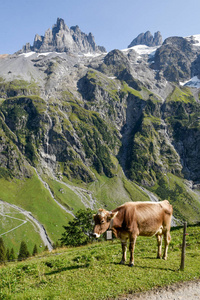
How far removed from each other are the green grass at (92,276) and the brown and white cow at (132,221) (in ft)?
4.80

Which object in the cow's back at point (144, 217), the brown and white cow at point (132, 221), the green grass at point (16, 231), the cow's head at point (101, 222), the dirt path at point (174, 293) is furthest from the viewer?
the green grass at point (16, 231)

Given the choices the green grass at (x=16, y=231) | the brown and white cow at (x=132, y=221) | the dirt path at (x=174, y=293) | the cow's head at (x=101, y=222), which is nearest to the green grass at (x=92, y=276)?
the dirt path at (x=174, y=293)

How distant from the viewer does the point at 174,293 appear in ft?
36.4

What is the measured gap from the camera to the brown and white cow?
487 inches

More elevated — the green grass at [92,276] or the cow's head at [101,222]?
the cow's head at [101,222]

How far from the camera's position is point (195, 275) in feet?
41.1

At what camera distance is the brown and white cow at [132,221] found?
12.4 m

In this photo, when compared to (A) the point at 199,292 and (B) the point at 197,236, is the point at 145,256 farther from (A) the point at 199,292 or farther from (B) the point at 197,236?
(B) the point at 197,236

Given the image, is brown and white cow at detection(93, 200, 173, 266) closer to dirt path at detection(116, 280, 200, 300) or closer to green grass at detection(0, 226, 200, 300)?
green grass at detection(0, 226, 200, 300)

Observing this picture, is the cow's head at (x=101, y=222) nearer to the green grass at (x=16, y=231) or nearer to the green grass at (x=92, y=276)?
the green grass at (x=92, y=276)

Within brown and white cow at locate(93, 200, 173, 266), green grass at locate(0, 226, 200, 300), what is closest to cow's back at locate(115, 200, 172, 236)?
brown and white cow at locate(93, 200, 173, 266)

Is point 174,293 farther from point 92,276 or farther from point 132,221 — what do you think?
point 92,276

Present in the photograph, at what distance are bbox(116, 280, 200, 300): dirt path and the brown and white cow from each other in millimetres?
2615

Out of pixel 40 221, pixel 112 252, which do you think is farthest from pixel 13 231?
pixel 112 252
